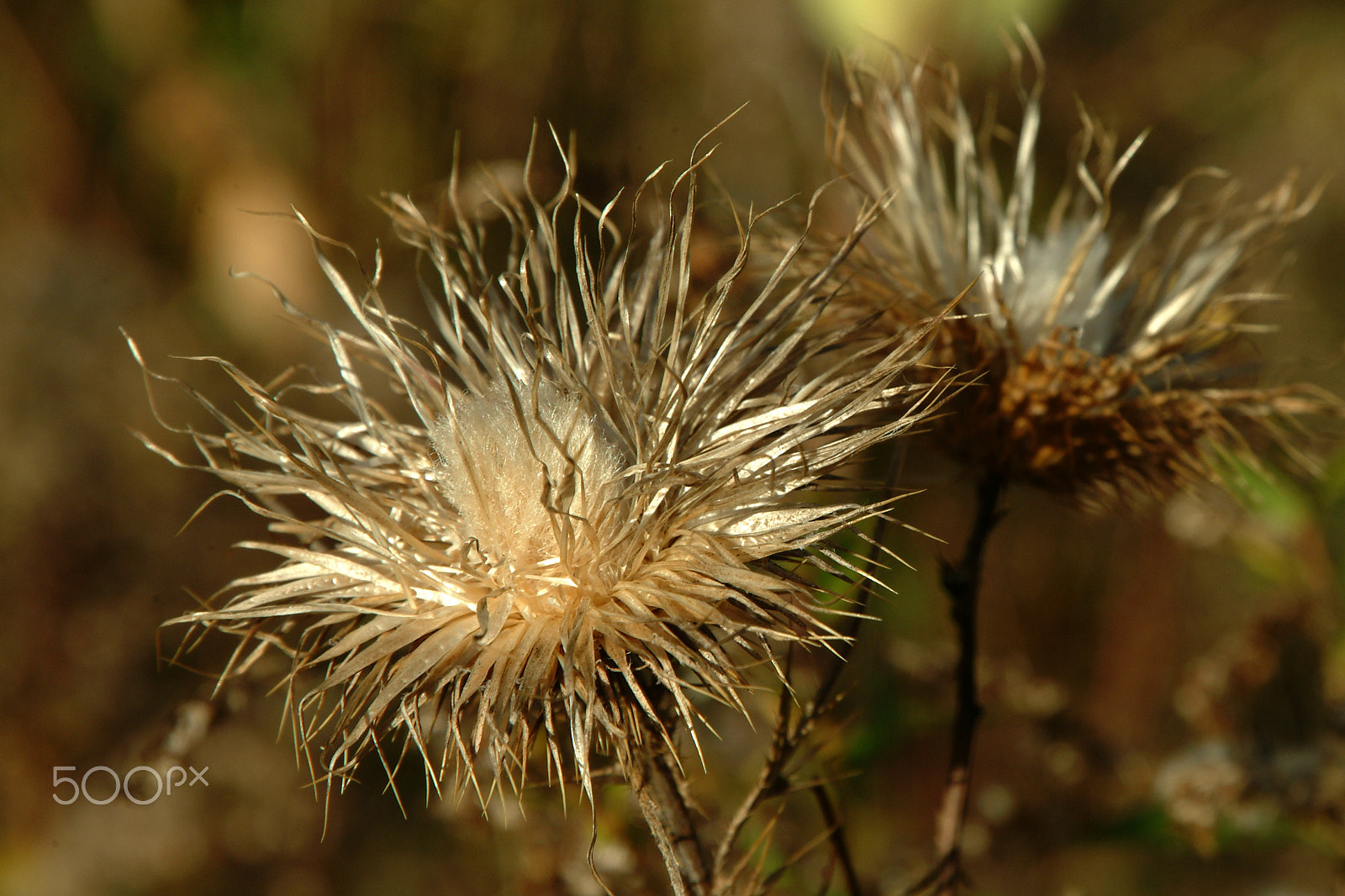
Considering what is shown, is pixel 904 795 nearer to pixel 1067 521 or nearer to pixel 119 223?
pixel 1067 521

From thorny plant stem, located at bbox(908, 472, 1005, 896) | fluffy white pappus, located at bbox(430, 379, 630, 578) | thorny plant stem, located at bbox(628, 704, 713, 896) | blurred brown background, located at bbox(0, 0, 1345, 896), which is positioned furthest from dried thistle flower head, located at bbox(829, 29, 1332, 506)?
thorny plant stem, located at bbox(628, 704, 713, 896)

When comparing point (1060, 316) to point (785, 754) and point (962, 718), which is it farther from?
point (785, 754)

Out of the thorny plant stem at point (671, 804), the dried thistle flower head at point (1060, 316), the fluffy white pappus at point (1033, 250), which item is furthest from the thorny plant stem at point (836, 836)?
the fluffy white pappus at point (1033, 250)

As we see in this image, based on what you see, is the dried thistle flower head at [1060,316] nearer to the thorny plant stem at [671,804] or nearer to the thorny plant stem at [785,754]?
the thorny plant stem at [785,754]

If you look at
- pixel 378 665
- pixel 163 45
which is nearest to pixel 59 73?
pixel 163 45

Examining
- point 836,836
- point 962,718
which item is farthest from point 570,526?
point 962,718

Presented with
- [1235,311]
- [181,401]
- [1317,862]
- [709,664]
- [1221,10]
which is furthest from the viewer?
[1221,10]
